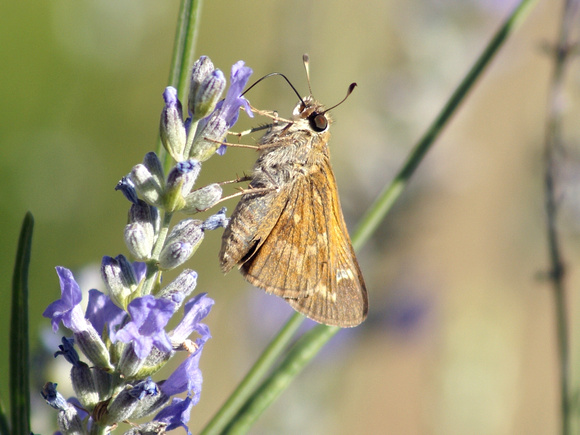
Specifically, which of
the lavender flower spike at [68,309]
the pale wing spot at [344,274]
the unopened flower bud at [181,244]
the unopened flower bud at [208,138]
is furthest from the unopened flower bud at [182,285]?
the pale wing spot at [344,274]

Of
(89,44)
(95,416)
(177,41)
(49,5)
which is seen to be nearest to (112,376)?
(95,416)

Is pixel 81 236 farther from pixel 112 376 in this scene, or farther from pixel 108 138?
pixel 112 376

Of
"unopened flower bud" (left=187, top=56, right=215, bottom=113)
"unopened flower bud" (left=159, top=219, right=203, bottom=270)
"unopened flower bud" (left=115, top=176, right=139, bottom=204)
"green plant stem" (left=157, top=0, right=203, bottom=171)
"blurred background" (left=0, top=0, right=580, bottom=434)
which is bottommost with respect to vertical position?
"blurred background" (left=0, top=0, right=580, bottom=434)

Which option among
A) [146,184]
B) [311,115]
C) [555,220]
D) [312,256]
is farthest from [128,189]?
[555,220]

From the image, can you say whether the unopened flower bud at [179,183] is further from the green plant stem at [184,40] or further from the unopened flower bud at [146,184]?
the green plant stem at [184,40]

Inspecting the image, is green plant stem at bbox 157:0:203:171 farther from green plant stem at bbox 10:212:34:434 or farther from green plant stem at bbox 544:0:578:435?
green plant stem at bbox 544:0:578:435

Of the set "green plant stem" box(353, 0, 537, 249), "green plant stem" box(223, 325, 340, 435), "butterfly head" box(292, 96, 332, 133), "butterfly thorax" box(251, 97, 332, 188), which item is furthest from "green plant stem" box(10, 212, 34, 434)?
"butterfly head" box(292, 96, 332, 133)
